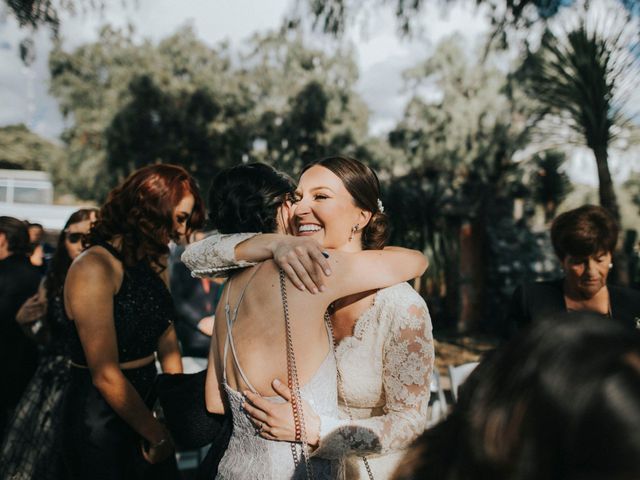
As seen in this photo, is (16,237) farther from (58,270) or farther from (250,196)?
(250,196)

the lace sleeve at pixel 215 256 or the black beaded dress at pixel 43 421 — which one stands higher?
the lace sleeve at pixel 215 256

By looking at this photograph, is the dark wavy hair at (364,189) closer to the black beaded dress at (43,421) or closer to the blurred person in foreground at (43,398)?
the black beaded dress at (43,421)

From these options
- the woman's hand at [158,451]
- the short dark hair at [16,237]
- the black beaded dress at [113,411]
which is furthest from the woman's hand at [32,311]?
the woman's hand at [158,451]

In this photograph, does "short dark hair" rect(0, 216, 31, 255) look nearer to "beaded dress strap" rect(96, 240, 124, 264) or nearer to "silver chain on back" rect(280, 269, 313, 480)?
"beaded dress strap" rect(96, 240, 124, 264)

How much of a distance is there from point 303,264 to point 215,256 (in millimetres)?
358

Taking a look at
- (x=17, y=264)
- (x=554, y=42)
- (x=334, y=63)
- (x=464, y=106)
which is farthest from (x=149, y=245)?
(x=464, y=106)

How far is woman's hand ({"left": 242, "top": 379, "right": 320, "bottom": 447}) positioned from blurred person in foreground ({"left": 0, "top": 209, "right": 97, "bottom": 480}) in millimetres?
1260

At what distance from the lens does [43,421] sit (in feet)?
8.23

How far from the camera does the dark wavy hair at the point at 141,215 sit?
216 cm

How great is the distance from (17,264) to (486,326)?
870 centimetres

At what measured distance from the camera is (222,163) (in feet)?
59.4

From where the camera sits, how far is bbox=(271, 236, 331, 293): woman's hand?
4.76ft

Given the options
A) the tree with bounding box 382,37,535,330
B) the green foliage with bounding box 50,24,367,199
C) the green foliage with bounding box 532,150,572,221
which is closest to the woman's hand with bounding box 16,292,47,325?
the tree with bounding box 382,37,535,330

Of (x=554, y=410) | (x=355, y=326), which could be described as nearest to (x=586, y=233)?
(x=355, y=326)
